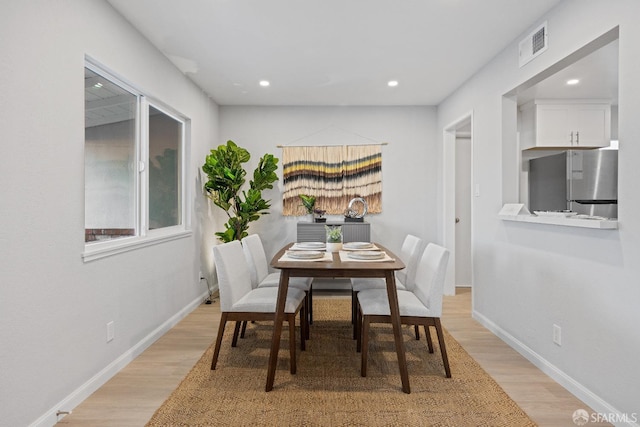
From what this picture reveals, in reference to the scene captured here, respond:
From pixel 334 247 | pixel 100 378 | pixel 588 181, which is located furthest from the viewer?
pixel 588 181

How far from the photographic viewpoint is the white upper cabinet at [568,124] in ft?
13.8

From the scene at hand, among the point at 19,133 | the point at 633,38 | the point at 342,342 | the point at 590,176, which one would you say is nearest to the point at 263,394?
the point at 342,342

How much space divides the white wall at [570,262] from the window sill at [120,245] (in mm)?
2998

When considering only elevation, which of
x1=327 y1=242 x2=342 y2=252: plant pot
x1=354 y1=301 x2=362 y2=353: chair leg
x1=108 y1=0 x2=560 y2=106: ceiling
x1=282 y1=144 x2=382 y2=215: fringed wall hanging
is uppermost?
x1=108 y1=0 x2=560 y2=106: ceiling

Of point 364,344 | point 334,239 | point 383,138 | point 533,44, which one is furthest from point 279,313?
point 383,138

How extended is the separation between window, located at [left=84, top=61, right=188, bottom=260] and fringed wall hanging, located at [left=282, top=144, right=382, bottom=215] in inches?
64.2

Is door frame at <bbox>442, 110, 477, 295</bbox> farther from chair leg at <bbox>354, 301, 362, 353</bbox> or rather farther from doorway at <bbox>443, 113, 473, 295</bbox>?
chair leg at <bbox>354, 301, 362, 353</bbox>

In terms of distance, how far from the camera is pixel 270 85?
13.9ft

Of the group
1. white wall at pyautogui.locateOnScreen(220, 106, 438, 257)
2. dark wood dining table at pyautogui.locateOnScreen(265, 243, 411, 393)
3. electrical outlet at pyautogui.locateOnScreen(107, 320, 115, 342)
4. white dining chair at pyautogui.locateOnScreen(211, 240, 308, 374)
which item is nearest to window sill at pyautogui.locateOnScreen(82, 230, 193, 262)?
electrical outlet at pyautogui.locateOnScreen(107, 320, 115, 342)

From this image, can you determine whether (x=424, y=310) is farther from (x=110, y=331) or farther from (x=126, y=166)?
(x=126, y=166)

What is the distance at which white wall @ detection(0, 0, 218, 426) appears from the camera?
171 cm

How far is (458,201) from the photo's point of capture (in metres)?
5.23

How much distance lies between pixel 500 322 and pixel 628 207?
1.69 meters

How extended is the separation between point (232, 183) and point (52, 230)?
94.9 inches
